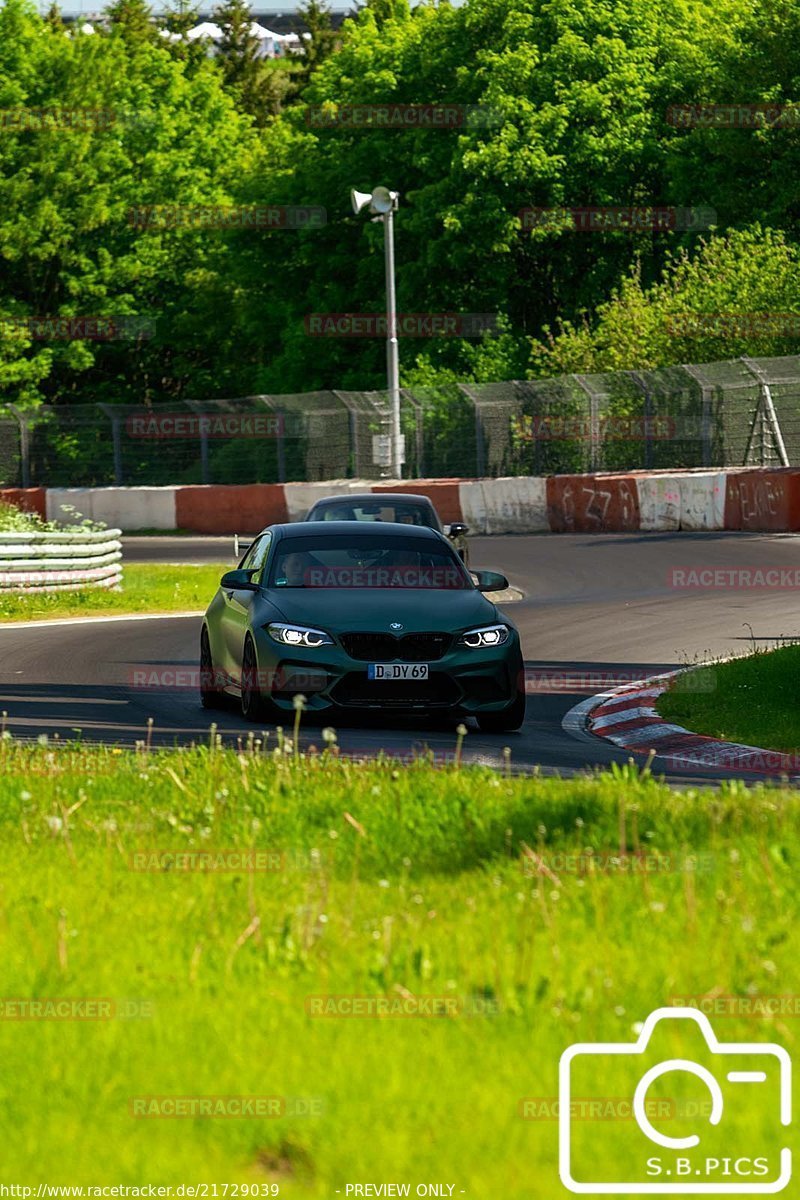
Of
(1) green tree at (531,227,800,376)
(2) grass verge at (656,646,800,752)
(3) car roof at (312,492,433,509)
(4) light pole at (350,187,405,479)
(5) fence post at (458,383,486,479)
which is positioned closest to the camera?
(2) grass verge at (656,646,800,752)

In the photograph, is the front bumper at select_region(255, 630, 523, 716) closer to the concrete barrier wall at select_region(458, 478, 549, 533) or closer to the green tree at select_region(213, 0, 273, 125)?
the concrete barrier wall at select_region(458, 478, 549, 533)

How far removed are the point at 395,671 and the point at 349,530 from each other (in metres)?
2.05

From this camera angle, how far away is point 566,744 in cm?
1330

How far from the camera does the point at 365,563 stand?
1500 centimetres

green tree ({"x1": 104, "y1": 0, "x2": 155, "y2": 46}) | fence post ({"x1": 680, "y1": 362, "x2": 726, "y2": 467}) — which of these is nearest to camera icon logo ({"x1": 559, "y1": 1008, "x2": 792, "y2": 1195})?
fence post ({"x1": 680, "y1": 362, "x2": 726, "y2": 467})

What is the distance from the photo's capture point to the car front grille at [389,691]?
541 inches

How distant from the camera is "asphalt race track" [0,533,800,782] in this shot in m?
13.4

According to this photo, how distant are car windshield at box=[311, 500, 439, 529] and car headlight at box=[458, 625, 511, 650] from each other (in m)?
6.76

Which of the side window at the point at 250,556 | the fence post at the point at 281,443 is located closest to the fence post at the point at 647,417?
the fence post at the point at 281,443

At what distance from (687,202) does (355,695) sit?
46.4 metres

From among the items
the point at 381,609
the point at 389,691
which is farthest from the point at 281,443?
the point at 389,691

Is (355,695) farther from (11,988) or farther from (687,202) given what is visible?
(687,202)

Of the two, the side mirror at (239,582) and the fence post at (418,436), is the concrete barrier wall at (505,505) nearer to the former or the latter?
the fence post at (418,436)

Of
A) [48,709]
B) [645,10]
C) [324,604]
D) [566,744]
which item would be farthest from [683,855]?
[645,10]
